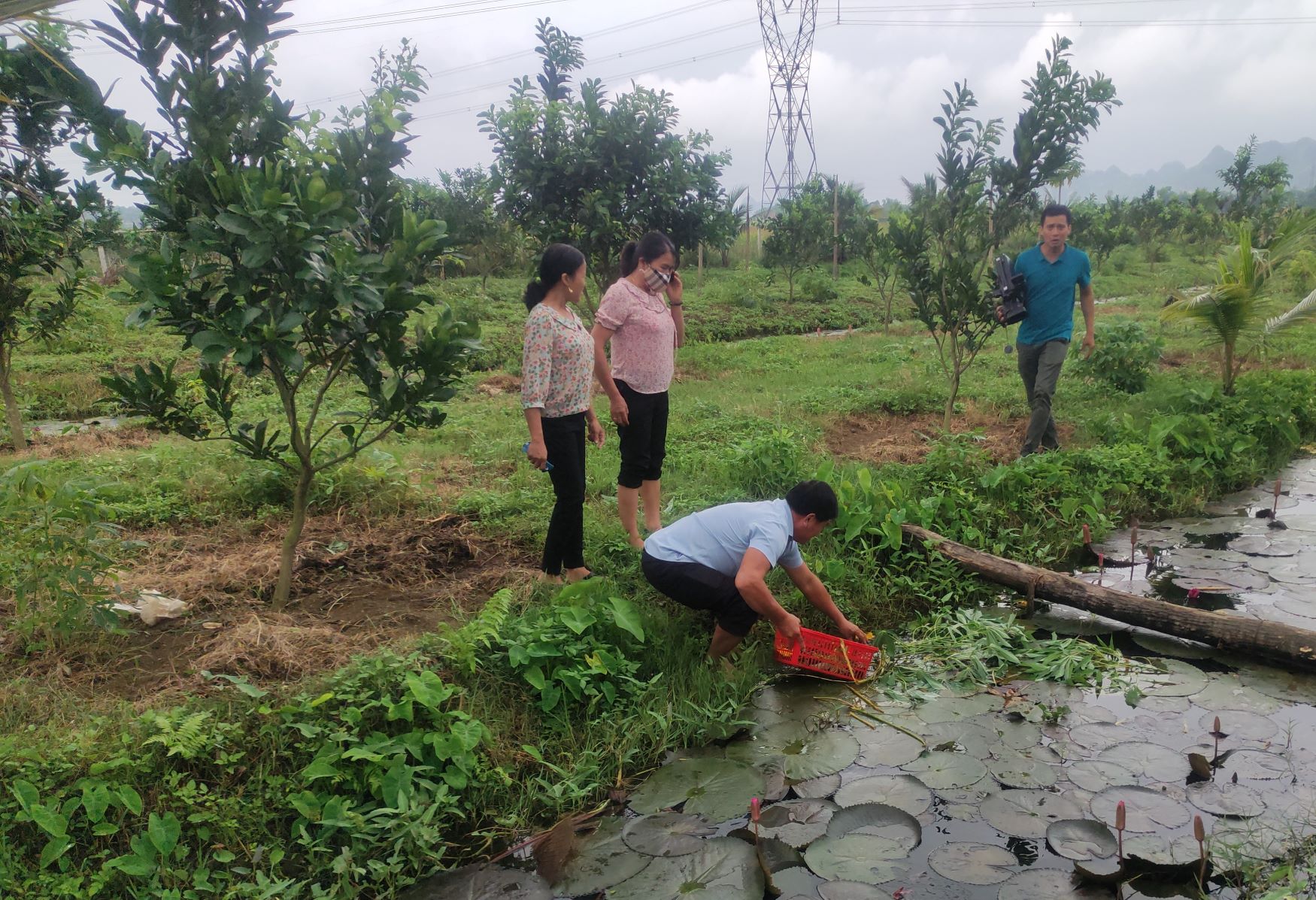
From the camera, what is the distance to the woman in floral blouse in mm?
3926

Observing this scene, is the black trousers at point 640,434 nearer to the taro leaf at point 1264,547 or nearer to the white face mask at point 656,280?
the white face mask at point 656,280

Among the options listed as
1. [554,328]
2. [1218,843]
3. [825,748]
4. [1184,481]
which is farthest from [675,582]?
[1184,481]

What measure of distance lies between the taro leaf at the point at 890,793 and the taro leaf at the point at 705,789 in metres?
0.32

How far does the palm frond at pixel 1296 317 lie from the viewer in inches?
334

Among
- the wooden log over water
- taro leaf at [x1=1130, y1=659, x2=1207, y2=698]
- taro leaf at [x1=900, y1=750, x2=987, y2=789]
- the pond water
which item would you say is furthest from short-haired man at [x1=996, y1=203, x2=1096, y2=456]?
taro leaf at [x1=900, y1=750, x2=987, y2=789]

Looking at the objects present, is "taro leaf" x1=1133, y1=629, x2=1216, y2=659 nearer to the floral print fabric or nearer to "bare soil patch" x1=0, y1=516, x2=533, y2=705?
the floral print fabric

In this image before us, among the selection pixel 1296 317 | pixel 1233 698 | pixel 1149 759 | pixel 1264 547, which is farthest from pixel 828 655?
pixel 1296 317

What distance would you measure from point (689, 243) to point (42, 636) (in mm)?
7331

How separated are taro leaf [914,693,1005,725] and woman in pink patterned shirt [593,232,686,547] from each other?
1.76m

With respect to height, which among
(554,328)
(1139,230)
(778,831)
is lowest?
(778,831)

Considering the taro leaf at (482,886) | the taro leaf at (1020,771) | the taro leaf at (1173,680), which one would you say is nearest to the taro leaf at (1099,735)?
the taro leaf at (1020,771)

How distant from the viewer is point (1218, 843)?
106 inches

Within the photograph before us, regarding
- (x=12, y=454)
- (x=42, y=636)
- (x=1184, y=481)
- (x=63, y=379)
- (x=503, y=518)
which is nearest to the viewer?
(x=42, y=636)

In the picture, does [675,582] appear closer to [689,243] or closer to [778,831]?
[778,831]
